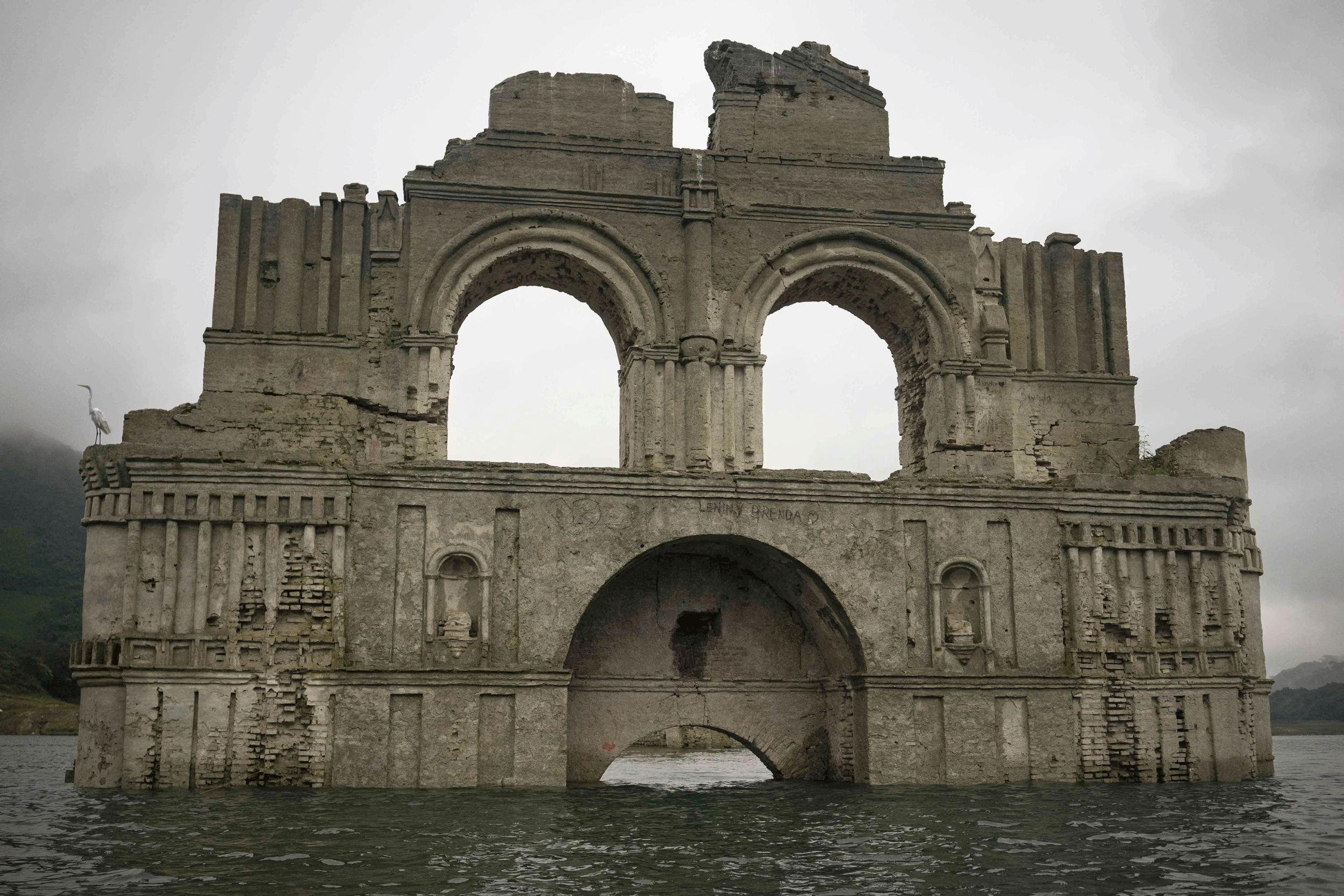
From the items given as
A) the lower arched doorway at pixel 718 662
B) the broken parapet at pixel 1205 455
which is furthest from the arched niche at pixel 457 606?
the broken parapet at pixel 1205 455

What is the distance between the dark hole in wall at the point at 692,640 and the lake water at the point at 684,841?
1746 mm

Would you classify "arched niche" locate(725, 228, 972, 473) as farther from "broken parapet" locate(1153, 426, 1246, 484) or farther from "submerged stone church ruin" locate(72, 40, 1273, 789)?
"broken parapet" locate(1153, 426, 1246, 484)

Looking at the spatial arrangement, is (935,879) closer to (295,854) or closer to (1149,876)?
(1149,876)

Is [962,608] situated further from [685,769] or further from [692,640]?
[685,769]

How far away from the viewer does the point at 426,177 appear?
60.1 ft

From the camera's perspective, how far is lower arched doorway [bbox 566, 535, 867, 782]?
1675 cm

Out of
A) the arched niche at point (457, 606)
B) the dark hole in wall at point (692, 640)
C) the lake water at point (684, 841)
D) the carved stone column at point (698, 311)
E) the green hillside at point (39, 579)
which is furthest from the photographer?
the green hillside at point (39, 579)

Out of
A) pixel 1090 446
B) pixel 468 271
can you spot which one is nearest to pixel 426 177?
pixel 468 271

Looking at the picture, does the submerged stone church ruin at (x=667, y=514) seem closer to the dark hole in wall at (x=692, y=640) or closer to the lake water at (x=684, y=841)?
the dark hole in wall at (x=692, y=640)

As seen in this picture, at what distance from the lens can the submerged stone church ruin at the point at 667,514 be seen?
50.1 feet

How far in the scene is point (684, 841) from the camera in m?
11.3

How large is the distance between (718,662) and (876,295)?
6207 millimetres

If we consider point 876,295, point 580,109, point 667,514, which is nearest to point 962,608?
point 667,514

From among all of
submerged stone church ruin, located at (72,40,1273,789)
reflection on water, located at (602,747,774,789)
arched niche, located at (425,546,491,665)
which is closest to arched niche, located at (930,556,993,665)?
submerged stone church ruin, located at (72,40,1273,789)
